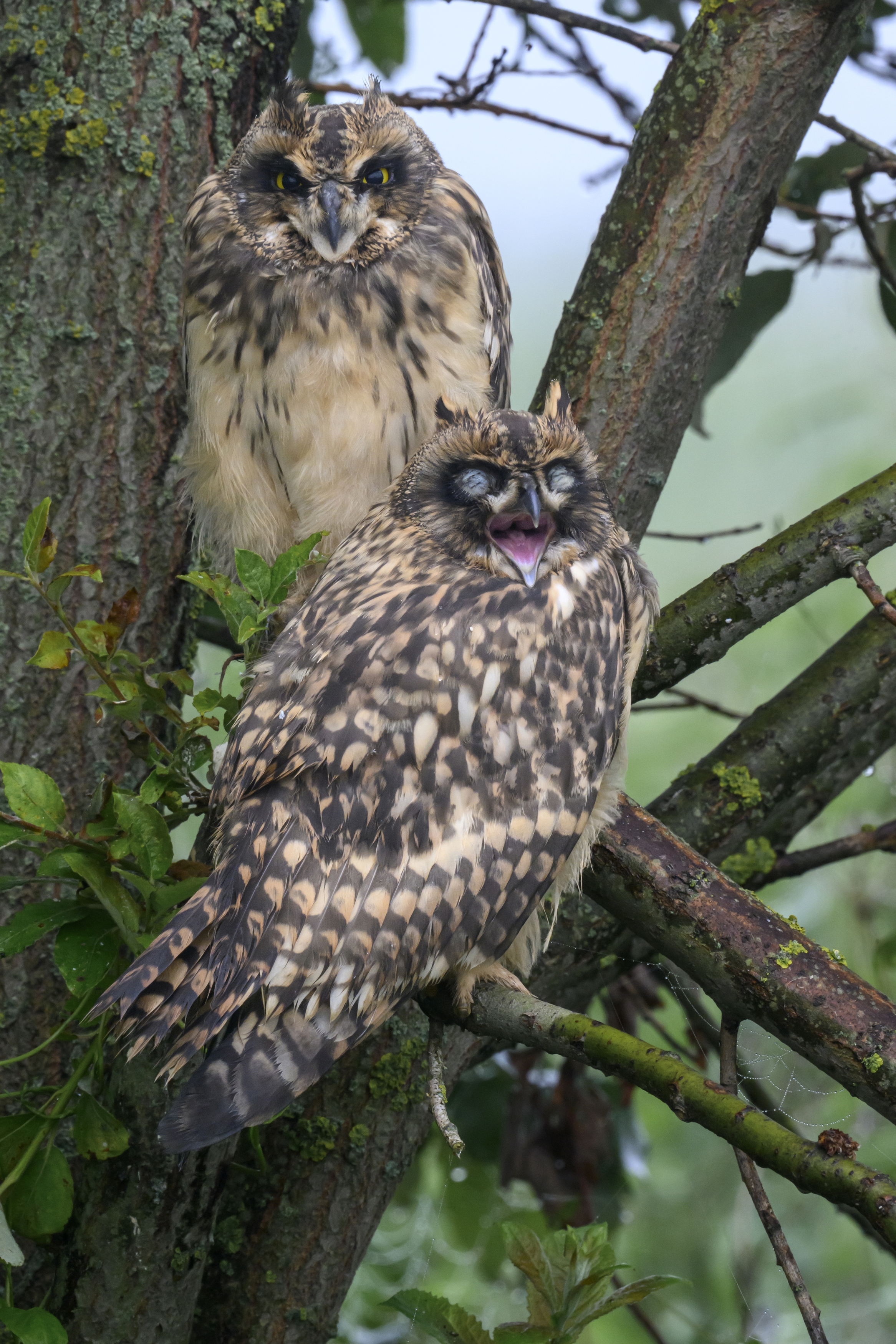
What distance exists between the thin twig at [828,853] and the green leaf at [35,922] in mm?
1091

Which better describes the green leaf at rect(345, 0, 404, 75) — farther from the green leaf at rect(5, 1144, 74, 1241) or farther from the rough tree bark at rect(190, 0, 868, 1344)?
the green leaf at rect(5, 1144, 74, 1241)

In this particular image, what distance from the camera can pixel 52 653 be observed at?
1212 mm

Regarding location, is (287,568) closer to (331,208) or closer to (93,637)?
(93,637)

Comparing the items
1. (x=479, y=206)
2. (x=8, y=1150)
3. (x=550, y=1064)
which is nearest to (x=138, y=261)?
(x=479, y=206)

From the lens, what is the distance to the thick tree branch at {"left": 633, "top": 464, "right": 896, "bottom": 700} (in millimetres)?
1357

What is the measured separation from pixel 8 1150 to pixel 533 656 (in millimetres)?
774

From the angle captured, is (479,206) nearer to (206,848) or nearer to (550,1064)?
(206,848)

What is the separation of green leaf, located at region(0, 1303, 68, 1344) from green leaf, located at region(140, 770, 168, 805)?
1.68 feet

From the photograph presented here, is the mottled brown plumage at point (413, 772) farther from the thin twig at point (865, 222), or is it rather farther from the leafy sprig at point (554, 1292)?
the thin twig at point (865, 222)

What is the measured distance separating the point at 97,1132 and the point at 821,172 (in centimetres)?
184

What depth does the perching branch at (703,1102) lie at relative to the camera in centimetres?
87

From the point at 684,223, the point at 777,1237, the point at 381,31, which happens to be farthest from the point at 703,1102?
the point at 381,31

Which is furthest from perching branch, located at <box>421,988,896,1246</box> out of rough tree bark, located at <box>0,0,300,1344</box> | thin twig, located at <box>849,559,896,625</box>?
rough tree bark, located at <box>0,0,300,1344</box>

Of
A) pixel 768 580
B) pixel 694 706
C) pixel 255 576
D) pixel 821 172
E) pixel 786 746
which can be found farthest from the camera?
pixel 694 706
